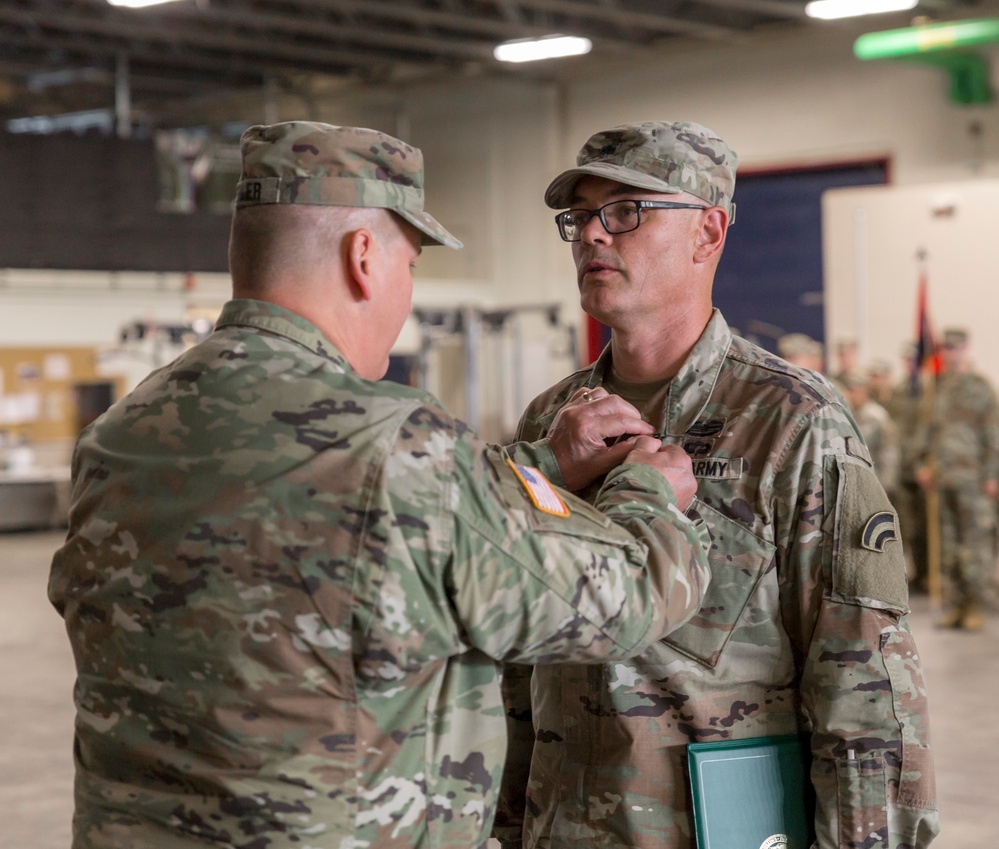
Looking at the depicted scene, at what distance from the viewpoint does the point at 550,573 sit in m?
1.43

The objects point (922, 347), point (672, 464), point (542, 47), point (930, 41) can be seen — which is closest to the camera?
point (672, 464)

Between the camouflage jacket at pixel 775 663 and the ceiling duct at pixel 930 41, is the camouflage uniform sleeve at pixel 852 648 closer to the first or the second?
the camouflage jacket at pixel 775 663

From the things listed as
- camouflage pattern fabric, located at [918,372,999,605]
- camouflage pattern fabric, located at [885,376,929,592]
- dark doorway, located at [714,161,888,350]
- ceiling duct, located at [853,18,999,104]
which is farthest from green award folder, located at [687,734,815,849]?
dark doorway, located at [714,161,888,350]

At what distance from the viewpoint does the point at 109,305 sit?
14625 millimetres

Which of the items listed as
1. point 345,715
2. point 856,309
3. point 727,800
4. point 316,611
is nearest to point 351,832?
point 345,715

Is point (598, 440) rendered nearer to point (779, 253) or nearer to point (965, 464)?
point (965, 464)

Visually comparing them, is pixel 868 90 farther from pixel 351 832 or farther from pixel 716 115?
pixel 351 832

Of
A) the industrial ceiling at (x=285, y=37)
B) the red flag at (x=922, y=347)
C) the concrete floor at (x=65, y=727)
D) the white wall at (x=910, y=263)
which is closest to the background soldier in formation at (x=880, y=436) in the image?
the concrete floor at (x=65, y=727)

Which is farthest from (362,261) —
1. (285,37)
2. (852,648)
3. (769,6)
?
(285,37)

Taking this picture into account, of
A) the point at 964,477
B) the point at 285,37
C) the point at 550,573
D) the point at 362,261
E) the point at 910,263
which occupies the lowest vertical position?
the point at 964,477

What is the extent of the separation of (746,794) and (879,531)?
426 mm

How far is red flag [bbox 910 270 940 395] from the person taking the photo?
10.2 meters

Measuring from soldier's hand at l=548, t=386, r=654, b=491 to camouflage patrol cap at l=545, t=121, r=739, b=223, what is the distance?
1.18ft

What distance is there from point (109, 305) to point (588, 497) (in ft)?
44.7
